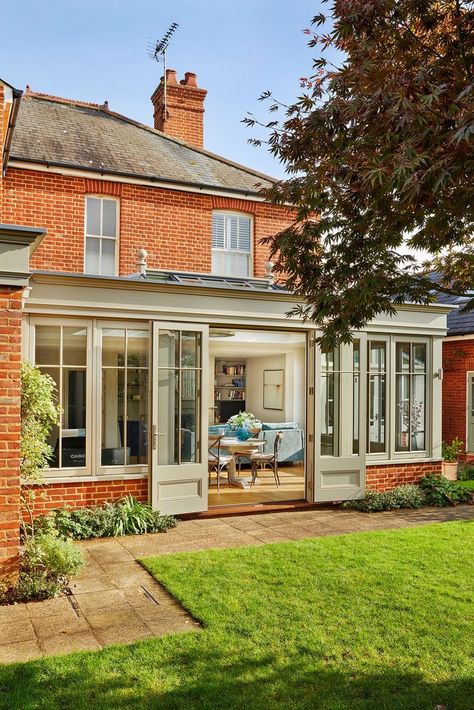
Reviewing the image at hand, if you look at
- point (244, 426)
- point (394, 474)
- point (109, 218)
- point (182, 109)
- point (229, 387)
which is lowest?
point (394, 474)

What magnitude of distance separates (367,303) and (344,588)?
2.92 metres

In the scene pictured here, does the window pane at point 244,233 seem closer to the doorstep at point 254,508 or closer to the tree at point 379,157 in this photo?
the doorstep at point 254,508

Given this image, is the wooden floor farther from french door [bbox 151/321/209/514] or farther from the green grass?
the green grass

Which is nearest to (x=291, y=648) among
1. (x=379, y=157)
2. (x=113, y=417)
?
(x=379, y=157)

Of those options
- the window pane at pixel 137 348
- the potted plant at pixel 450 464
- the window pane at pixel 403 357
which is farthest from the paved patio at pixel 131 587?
the window pane at pixel 403 357

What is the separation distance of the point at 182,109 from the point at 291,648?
1437 centimetres

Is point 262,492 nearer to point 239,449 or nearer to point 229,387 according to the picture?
point 239,449

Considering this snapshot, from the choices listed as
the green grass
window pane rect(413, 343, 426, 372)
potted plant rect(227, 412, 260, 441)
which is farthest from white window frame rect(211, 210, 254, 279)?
the green grass

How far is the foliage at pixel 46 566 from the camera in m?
5.66

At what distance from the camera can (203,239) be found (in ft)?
44.3

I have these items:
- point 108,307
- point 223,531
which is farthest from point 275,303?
point 223,531

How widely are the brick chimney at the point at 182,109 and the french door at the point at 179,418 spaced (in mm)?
8709

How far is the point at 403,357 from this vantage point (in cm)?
1062

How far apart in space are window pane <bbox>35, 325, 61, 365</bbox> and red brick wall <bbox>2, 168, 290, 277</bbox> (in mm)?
4067
